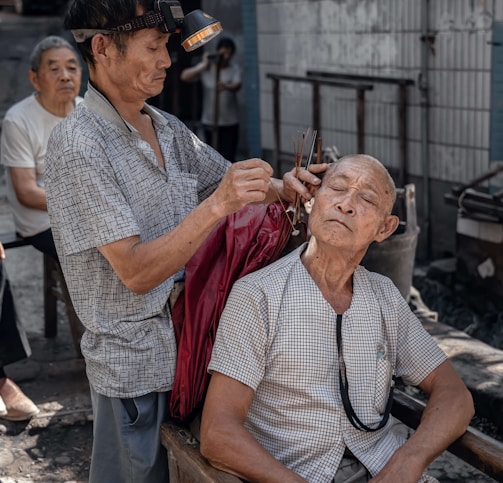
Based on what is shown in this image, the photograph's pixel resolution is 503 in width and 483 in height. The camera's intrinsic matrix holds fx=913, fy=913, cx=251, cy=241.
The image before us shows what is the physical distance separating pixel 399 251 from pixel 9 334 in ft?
6.62

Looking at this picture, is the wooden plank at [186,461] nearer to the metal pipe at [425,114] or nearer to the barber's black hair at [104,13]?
the barber's black hair at [104,13]

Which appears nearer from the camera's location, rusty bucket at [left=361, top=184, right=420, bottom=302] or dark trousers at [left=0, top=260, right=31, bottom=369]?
dark trousers at [left=0, top=260, right=31, bottom=369]

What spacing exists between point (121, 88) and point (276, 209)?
59 cm

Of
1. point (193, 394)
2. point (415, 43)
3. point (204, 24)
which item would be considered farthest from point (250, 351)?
point (415, 43)

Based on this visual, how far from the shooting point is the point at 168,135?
2760 millimetres

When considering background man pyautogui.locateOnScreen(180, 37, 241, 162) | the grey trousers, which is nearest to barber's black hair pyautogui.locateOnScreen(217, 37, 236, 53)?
background man pyautogui.locateOnScreen(180, 37, 241, 162)

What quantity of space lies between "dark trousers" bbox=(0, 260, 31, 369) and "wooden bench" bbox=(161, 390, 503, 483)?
6.85ft

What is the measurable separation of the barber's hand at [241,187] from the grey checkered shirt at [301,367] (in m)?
0.32

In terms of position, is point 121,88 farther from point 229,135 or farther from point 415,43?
point 229,135

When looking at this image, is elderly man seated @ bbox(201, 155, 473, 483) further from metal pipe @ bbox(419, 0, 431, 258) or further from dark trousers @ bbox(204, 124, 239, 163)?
dark trousers @ bbox(204, 124, 239, 163)

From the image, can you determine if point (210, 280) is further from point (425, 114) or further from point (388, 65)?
point (388, 65)

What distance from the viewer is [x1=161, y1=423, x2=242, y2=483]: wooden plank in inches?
94.1

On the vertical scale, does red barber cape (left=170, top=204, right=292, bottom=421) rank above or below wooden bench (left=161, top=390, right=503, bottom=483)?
above

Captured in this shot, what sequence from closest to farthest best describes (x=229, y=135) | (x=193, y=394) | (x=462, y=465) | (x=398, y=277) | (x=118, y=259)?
(x=118, y=259) → (x=193, y=394) → (x=462, y=465) → (x=398, y=277) → (x=229, y=135)
